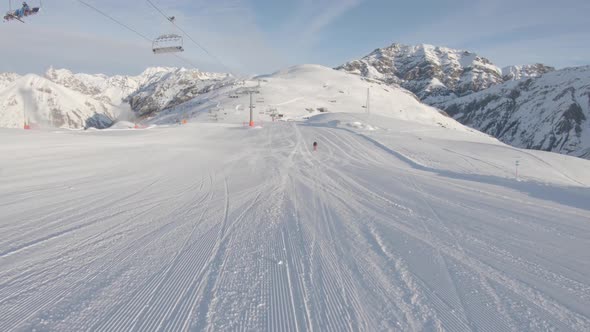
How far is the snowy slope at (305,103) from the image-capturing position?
77.8 meters

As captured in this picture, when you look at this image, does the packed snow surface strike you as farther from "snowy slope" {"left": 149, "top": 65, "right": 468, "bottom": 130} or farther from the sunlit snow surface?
"snowy slope" {"left": 149, "top": 65, "right": 468, "bottom": 130}

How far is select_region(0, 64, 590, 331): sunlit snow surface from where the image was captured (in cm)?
325

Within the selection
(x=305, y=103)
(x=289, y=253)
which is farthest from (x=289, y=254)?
(x=305, y=103)

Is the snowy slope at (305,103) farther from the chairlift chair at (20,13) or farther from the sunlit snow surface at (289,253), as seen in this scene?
the sunlit snow surface at (289,253)

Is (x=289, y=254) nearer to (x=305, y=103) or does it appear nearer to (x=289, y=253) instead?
(x=289, y=253)

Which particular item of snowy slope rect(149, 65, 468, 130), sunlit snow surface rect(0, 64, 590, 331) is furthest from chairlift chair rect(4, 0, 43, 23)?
snowy slope rect(149, 65, 468, 130)

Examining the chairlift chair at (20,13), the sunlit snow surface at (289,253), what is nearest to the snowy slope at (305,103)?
the chairlift chair at (20,13)

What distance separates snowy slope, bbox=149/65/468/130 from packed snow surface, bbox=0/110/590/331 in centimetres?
6019

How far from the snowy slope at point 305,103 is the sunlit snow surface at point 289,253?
60114 mm

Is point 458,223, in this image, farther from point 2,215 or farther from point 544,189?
point 2,215

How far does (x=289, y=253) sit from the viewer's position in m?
4.66

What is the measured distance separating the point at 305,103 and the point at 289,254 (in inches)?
3522

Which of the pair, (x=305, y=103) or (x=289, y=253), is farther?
(x=305, y=103)

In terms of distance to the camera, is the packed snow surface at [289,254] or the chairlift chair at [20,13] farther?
the chairlift chair at [20,13]
